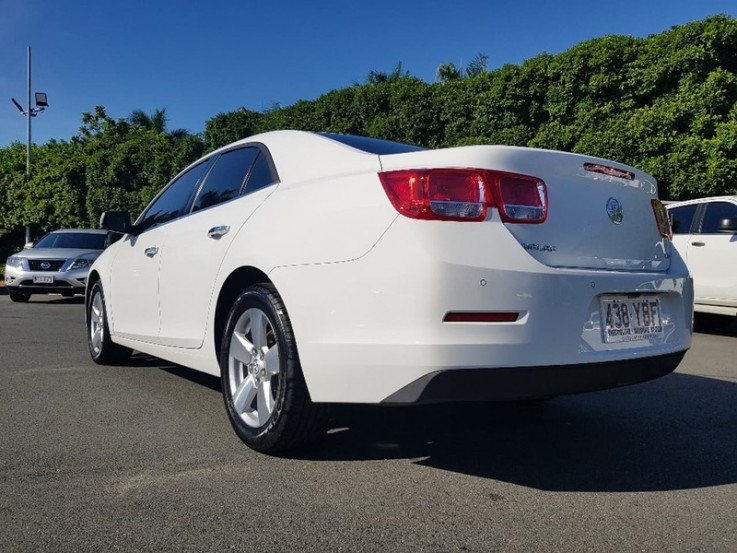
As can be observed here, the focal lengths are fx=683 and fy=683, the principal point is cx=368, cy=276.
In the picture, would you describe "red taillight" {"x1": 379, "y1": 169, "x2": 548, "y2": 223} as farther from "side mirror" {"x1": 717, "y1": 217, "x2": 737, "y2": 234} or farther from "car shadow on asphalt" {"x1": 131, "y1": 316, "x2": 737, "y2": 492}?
"side mirror" {"x1": 717, "y1": 217, "x2": 737, "y2": 234}

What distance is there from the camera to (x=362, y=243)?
2744mm

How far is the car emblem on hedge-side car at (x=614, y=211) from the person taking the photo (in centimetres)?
307

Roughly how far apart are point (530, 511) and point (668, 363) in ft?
3.58

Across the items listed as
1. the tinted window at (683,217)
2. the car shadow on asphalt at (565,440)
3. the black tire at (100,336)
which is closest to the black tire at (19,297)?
the black tire at (100,336)

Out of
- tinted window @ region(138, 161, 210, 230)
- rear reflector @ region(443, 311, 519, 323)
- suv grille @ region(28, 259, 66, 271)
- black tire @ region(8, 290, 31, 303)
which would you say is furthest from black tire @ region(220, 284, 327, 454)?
black tire @ region(8, 290, 31, 303)

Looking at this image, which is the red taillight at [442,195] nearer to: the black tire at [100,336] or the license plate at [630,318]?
the license plate at [630,318]

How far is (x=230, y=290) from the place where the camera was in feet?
11.9

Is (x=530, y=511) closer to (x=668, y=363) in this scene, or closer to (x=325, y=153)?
(x=668, y=363)

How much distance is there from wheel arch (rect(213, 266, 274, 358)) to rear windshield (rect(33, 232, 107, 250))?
10620 mm

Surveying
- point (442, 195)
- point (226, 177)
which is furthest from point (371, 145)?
point (226, 177)

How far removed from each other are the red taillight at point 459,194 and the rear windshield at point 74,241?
11921 millimetres

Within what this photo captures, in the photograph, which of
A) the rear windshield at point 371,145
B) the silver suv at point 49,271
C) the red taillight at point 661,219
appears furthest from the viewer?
the silver suv at point 49,271

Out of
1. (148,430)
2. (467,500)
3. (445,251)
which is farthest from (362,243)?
(148,430)

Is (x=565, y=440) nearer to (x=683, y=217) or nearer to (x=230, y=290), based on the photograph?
(x=230, y=290)
